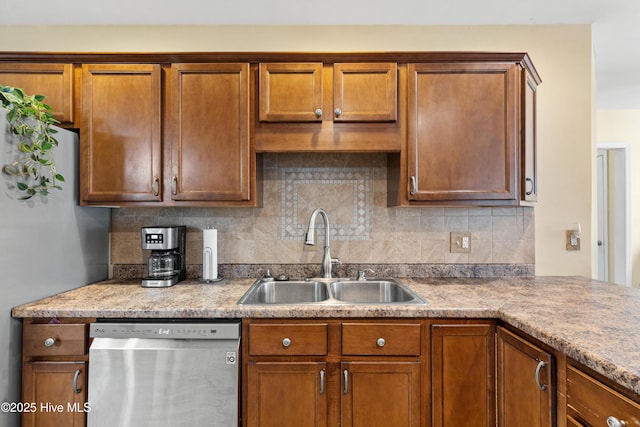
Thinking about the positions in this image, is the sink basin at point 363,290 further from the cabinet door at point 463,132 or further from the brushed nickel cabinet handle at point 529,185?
the brushed nickel cabinet handle at point 529,185

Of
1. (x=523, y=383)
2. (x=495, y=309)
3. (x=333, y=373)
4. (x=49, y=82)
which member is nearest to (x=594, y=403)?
(x=523, y=383)

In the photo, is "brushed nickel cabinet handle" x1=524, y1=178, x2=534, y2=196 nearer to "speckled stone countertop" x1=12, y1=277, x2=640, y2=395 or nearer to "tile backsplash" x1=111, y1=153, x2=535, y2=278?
"tile backsplash" x1=111, y1=153, x2=535, y2=278

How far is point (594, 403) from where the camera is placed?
962mm

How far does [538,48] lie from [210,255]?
242cm

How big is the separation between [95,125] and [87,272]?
0.83 metres

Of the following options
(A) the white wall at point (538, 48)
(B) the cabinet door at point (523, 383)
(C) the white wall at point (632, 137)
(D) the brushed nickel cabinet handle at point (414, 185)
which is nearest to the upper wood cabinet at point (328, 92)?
(D) the brushed nickel cabinet handle at point (414, 185)

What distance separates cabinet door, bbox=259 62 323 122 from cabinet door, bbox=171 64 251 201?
107mm

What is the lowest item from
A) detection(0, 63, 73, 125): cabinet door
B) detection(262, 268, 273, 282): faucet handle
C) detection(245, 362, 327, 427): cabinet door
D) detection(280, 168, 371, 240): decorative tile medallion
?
detection(245, 362, 327, 427): cabinet door

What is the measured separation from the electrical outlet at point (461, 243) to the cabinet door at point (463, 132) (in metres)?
0.41

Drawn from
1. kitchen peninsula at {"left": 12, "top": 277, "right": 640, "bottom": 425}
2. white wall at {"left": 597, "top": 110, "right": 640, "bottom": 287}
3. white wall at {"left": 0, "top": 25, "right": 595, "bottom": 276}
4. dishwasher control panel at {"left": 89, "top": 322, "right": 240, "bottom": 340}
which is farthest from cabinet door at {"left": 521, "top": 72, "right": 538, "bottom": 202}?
white wall at {"left": 597, "top": 110, "right": 640, "bottom": 287}

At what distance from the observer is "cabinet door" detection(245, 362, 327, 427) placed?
1.43 m

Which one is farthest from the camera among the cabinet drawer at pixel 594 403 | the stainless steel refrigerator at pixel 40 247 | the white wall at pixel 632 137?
the white wall at pixel 632 137

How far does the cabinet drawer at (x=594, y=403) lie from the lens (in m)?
0.85

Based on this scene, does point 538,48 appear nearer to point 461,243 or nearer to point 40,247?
point 461,243
